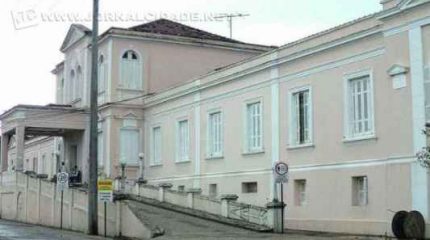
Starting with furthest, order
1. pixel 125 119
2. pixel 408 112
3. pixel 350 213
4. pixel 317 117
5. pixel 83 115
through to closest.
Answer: pixel 83 115 → pixel 125 119 → pixel 317 117 → pixel 350 213 → pixel 408 112

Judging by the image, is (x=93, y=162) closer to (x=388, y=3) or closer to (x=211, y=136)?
(x=211, y=136)

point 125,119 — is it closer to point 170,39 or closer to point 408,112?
point 170,39

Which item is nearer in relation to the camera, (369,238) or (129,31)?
(369,238)

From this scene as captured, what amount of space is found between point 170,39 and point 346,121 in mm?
20844

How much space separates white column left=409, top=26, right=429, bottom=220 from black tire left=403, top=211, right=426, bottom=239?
0.33 m

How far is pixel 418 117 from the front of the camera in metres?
21.8

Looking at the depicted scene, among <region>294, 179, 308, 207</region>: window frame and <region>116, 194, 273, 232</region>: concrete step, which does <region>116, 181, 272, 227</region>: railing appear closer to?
<region>116, 194, 273, 232</region>: concrete step

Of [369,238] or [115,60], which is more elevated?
[115,60]

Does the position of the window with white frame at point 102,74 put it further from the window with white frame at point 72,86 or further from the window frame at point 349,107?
the window frame at point 349,107

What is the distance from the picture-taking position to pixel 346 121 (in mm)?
26109

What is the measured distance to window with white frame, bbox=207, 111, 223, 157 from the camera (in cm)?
3522

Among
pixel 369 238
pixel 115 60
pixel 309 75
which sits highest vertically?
pixel 115 60

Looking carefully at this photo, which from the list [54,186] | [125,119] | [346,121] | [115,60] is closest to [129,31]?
[115,60]

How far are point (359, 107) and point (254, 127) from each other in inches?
289
